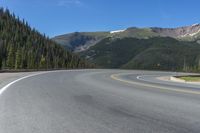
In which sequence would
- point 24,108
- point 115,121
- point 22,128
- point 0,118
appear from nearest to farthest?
point 22,128
point 115,121
point 0,118
point 24,108

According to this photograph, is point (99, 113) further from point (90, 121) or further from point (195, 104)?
point (195, 104)

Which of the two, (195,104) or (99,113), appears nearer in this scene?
(99,113)

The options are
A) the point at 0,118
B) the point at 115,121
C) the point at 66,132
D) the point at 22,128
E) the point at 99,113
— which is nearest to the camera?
the point at 66,132

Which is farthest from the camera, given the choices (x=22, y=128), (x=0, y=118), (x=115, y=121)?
(x=0, y=118)

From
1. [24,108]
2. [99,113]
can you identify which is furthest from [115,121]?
[24,108]

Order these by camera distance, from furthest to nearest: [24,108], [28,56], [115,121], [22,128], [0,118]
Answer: [28,56] < [24,108] < [0,118] < [115,121] < [22,128]

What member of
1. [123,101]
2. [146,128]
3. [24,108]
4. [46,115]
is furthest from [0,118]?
[123,101]

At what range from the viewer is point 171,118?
28.5 ft

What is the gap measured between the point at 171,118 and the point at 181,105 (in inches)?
102

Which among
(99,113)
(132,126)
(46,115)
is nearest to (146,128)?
(132,126)

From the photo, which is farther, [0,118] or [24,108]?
[24,108]

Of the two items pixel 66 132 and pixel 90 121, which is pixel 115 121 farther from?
pixel 66 132

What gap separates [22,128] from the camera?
25.1 feet

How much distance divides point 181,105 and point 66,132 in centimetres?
495
